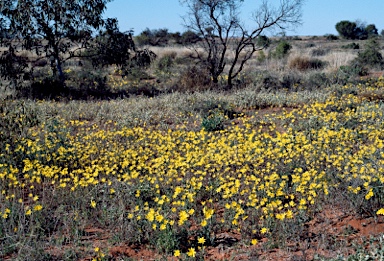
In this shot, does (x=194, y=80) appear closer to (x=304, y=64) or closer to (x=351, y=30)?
(x=304, y=64)

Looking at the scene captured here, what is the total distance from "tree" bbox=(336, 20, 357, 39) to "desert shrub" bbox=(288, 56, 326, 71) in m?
37.6

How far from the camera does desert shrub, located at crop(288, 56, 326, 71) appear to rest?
1822 cm

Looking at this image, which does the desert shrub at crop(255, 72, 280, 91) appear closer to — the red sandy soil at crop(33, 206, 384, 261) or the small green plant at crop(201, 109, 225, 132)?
the small green plant at crop(201, 109, 225, 132)

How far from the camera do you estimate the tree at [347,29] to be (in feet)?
173

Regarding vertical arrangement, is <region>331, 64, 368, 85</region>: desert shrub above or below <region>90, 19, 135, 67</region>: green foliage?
below

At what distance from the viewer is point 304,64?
18.4 metres

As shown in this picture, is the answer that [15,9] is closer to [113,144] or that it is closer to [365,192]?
[113,144]

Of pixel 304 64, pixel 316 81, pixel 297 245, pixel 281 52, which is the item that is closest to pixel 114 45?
pixel 316 81

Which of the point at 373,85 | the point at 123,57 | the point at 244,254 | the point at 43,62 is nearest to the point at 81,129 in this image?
the point at 244,254

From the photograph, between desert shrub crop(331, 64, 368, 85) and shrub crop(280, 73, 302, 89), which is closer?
desert shrub crop(331, 64, 368, 85)

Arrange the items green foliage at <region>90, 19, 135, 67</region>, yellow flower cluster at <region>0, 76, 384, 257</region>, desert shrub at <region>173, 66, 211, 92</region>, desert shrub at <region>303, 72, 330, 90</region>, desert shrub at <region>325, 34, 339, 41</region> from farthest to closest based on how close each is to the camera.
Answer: desert shrub at <region>325, 34, 339, 41</region> < green foliage at <region>90, 19, 135, 67</region> < desert shrub at <region>173, 66, 211, 92</region> < desert shrub at <region>303, 72, 330, 90</region> < yellow flower cluster at <region>0, 76, 384, 257</region>

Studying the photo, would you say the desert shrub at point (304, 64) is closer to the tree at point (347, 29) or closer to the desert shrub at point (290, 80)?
the desert shrub at point (290, 80)

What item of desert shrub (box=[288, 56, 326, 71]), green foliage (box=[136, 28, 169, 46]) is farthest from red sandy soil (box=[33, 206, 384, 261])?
green foliage (box=[136, 28, 169, 46])

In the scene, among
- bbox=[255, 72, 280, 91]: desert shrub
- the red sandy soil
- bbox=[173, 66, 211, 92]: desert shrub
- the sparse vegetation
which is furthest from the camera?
bbox=[173, 66, 211, 92]: desert shrub
